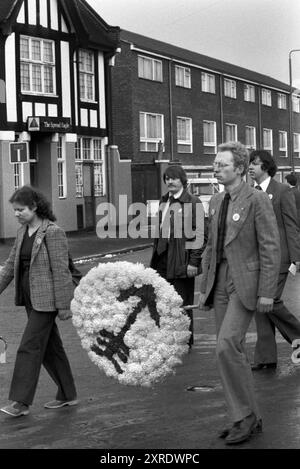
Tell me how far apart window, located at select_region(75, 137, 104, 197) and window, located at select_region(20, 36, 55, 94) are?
323 cm

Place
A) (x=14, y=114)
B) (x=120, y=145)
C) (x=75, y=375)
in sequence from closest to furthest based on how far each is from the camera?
(x=75, y=375)
(x=14, y=114)
(x=120, y=145)

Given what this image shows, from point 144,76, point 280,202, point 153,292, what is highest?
point 144,76

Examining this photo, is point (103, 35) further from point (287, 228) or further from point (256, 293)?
point (256, 293)

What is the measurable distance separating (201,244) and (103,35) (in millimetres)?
26989

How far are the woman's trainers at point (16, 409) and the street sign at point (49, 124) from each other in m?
23.9

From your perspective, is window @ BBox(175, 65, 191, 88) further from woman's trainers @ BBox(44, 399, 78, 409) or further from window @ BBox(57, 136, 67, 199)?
woman's trainers @ BBox(44, 399, 78, 409)

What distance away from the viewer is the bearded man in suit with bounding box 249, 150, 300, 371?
8.71m

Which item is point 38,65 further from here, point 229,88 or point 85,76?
point 229,88

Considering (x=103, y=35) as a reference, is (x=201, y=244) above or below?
below

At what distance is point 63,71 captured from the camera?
32469mm

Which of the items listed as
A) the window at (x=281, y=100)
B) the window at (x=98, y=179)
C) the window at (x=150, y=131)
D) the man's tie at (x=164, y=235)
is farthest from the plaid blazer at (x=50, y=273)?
the window at (x=281, y=100)
